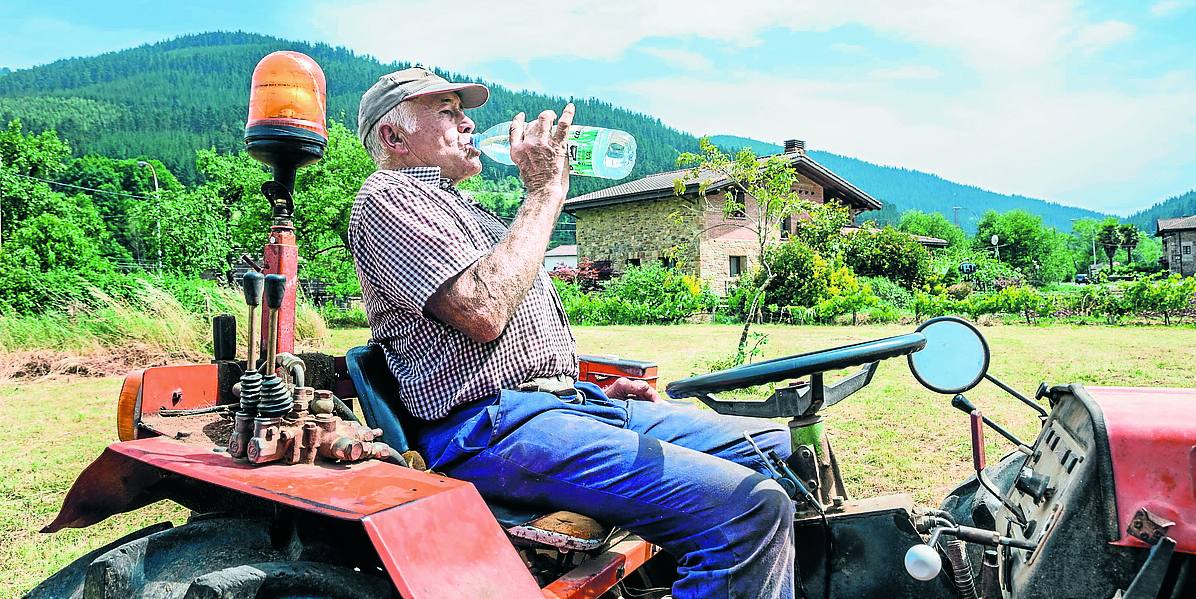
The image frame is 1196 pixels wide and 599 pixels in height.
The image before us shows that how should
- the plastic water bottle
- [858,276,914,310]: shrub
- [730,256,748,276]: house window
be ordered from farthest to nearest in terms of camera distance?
[730,256,748,276]: house window
[858,276,914,310]: shrub
the plastic water bottle

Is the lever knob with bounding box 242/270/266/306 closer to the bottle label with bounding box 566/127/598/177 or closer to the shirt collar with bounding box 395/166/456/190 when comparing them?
the shirt collar with bounding box 395/166/456/190

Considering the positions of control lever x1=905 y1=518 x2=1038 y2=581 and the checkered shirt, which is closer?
control lever x1=905 y1=518 x2=1038 y2=581

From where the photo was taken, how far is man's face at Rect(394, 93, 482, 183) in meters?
2.30

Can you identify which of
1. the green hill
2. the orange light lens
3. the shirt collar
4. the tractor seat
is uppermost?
the green hill

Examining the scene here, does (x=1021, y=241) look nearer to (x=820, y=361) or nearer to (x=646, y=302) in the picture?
(x=646, y=302)

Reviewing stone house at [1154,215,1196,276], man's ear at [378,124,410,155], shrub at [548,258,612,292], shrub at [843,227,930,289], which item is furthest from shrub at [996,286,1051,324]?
stone house at [1154,215,1196,276]

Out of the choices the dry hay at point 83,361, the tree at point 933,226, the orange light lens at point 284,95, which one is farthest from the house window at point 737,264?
the tree at point 933,226

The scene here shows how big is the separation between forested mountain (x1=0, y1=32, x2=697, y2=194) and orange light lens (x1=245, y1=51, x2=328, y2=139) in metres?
49.7

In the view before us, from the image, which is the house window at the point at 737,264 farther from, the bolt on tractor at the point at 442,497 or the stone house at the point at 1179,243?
the stone house at the point at 1179,243

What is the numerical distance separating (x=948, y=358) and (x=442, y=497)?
1.37 meters

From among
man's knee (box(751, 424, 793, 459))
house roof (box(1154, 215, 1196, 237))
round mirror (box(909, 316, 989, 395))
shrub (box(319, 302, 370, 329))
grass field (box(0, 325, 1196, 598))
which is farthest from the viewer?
house roof (box(1154, 215, 1196, 237))

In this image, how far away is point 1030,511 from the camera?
5.78ft

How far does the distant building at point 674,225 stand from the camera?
1090 inches

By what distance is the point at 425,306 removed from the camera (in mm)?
1916
